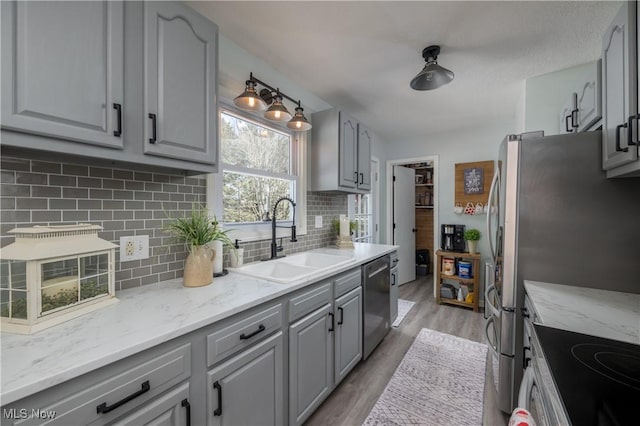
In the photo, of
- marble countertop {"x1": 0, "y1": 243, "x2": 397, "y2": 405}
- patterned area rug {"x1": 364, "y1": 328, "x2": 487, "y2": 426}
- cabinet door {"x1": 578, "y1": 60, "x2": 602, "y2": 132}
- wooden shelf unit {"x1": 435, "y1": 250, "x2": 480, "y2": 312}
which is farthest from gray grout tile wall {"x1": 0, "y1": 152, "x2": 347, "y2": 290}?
wooden shelf unit {"x1": 435, "y1": 250, "x2": 480, "y2": 312}

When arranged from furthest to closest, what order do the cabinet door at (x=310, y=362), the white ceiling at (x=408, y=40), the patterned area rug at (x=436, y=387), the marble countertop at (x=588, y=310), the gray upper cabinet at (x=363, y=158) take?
the gray upper cabinet at (x=363, y=158)
the patterned area rug at (x=436, y=387)
the white ceiling at (x=408, y=40)
the cabinet door at (x=310, y=362)
the marble countertop at (x=588, y=310)

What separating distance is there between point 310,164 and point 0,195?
1.98 metres

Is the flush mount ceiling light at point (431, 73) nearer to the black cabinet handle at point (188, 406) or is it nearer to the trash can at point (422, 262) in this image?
the black cabinet handle at point (188, 406)

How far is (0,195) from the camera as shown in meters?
0.91

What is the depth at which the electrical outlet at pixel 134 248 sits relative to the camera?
1235mm

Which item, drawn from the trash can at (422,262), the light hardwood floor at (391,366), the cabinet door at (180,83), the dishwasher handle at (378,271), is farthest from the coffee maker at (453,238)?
the cabinet door at (180,83)

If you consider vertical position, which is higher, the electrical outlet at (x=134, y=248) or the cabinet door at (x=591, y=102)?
the cabinet door at (x=591, y=102)

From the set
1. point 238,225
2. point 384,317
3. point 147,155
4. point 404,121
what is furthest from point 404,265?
point 147,155

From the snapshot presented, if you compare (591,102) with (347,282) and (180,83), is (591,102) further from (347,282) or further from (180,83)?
(180,83)

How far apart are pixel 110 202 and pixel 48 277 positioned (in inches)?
17.2

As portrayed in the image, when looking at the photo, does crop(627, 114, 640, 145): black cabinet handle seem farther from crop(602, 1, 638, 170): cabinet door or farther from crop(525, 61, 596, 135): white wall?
crop(525, 61, 596, 135): white wall

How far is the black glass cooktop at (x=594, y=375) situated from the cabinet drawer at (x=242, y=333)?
102 centimetres

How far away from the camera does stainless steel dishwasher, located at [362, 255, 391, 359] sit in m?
2.08
